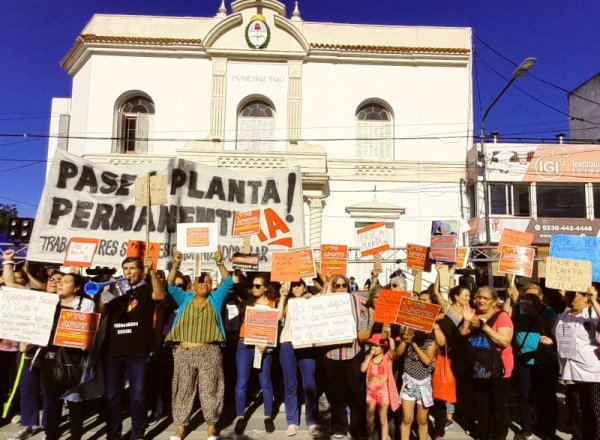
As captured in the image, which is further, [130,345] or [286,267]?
[286,267]

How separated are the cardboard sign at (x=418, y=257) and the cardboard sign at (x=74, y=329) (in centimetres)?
403

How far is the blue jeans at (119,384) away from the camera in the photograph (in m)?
4.57

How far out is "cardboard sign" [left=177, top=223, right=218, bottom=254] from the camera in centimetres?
578

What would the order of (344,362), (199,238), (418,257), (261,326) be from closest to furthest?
1. (344,362)
2. (261,326)
3. (199,238)
4. (418,257)

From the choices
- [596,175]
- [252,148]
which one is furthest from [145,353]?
[596,175]

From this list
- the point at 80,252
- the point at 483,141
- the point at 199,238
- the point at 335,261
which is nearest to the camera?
the point at 199,238

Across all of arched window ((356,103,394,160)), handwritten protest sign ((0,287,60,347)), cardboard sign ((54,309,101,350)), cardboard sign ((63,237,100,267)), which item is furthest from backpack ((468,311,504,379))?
arched window ((356,103,394,160))

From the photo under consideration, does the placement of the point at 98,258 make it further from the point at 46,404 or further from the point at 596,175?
the point at 596,175

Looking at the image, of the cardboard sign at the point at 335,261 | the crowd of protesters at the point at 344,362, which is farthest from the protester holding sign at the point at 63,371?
the cardboard sign at the point at 335,261

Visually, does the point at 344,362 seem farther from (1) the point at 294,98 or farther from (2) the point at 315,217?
(1) the point at 294,98

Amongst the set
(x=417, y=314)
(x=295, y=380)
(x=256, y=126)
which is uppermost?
(x=256, y=126)

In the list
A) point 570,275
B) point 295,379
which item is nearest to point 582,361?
point 570,275

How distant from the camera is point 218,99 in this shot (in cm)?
1636

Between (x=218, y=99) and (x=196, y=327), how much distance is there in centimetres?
1290
